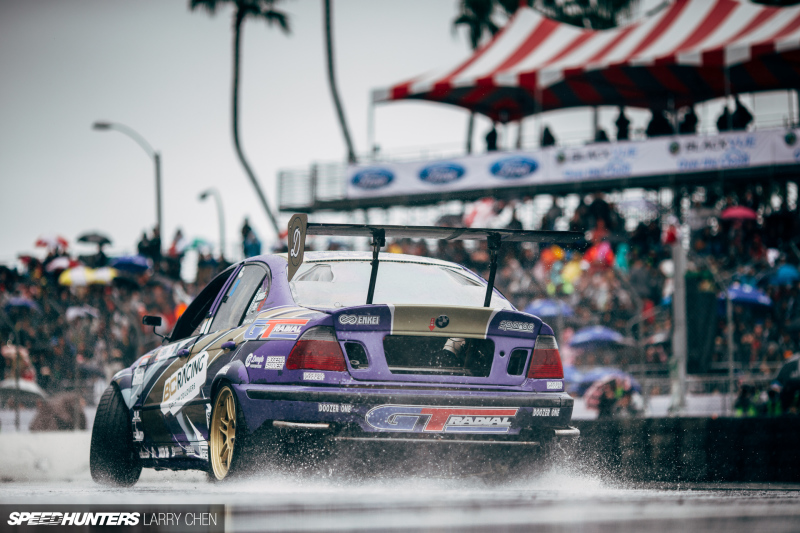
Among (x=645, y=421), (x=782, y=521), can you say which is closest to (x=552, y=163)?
(x=645, y=421)

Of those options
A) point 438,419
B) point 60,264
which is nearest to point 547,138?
point 60,264

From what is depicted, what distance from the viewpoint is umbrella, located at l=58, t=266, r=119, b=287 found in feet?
60.0

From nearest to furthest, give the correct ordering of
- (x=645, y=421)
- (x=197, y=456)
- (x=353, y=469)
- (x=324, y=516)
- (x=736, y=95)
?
1. (x=324, y=516)
2. (x=353, y=469)
3. (x=197, y=456)
4. (x=645, y=421)
5. (x=736, y=95)

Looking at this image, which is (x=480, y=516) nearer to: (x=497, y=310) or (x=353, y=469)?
(x=353, y=469)

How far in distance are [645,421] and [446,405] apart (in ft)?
15.9

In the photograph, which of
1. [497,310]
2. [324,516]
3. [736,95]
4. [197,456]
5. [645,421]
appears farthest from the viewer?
[736,95]

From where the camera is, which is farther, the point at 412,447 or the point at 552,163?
the point at 552,163

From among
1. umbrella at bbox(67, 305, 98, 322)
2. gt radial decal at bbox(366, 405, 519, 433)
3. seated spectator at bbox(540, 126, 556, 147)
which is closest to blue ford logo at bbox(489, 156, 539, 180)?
seated spectator at bbox(540, 126, 556, 147)

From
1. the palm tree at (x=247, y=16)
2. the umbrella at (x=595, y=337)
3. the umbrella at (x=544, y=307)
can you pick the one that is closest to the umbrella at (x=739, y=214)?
the umbrella at (x=544, y=307)

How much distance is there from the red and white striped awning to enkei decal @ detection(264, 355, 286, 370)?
1968 cm

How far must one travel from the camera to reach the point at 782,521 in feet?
13.3

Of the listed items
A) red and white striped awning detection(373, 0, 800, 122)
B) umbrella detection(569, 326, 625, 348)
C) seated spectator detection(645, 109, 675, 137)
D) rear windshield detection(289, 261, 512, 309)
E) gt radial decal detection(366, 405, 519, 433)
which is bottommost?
umbrella detection(569, 326, 625, 348)

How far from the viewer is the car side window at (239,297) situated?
20.7ft

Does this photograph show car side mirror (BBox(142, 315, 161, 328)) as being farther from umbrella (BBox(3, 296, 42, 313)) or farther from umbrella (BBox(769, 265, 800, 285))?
umbrella (BBox(769, 265, 800, 285))
